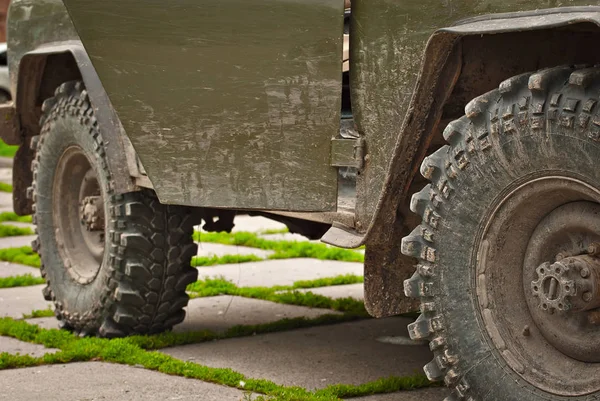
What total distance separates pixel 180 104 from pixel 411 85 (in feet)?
3.18

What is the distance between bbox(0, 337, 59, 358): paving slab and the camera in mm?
4648

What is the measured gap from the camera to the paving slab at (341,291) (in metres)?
5.98


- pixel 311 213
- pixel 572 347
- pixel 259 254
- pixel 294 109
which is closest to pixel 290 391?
pixel 311 213

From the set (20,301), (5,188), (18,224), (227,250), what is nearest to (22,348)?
(20,301)

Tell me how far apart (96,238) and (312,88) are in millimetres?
2015

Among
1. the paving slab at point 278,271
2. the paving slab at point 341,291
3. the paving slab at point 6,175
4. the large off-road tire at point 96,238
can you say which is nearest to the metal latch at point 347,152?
the large off-road tire at point 96,238

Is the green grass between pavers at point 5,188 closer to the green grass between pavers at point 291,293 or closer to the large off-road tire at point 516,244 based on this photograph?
the green grass between pavers at point 291,293

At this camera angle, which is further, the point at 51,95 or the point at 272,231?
the point at 272,231

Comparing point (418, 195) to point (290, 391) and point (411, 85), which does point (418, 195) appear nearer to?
point (411, 85)

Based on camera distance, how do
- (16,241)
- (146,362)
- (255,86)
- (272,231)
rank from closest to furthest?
(255,86) < (146,362) < (16,241) < (272,231)

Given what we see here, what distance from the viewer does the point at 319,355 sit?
14.8 ft

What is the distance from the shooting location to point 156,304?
4.82 metres

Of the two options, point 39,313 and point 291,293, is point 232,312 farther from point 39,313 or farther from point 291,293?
point 39,313

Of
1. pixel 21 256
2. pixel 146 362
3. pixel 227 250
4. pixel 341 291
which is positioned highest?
pixel 146 362
